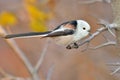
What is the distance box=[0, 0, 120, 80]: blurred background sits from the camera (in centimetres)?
398

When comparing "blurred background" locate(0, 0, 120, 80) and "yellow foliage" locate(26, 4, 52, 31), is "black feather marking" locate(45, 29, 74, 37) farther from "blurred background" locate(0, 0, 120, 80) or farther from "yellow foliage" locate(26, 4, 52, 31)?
"yellow foliage" locate(26, 4, 52, 31)

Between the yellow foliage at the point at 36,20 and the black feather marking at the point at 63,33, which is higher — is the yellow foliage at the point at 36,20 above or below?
above

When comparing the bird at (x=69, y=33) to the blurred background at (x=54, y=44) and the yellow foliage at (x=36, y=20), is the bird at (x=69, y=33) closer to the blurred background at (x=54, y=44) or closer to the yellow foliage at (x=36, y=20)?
the blurred background at (x=54, y=44)

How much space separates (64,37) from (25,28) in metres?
4.45

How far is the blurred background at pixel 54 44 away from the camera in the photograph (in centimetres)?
398

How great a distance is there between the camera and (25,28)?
676 centimetres

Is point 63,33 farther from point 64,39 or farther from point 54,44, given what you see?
point 54,44

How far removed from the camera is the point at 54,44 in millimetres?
4465

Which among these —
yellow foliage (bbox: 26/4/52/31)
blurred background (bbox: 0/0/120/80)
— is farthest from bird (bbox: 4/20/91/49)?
yellow foliage (bbox: 26/4/52/31)

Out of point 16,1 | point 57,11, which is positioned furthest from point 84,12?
point 16,1

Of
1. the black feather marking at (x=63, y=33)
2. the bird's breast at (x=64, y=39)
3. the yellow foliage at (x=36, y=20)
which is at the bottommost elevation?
the bird's breast at (x=64, y=39)

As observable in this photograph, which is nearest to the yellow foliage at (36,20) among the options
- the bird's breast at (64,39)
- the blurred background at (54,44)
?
the blurred background at (54,44)

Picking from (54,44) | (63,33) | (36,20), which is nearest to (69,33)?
(63,33)

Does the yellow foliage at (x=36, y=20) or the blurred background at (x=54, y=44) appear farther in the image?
the blurred background at (x=54, y=44)
